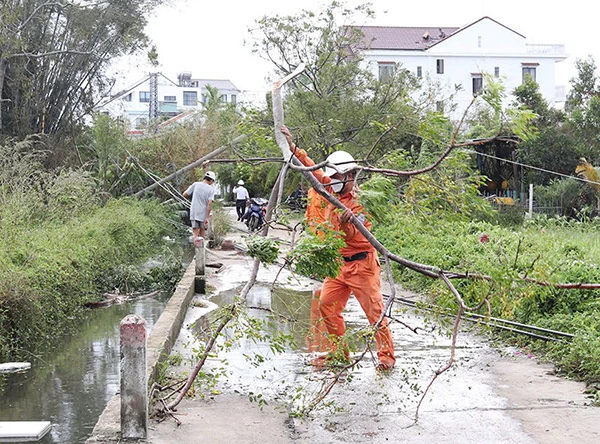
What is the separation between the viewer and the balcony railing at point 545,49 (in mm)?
55750

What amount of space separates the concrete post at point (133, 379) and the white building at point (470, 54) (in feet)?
161

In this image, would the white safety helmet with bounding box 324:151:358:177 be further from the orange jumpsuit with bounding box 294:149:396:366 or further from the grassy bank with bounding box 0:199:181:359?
the grassy bank with bounding box 0:199:181:359

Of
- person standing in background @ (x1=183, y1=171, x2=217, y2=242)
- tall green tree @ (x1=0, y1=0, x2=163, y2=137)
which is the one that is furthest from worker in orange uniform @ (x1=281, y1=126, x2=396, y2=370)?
tall green tree @ (x1=0, y1=0, x2=163, y2=137)

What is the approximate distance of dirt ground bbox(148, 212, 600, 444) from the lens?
6086 mm

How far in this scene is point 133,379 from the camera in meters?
5.70

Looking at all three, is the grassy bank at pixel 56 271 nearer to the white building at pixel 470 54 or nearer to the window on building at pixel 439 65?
the white building at pixel 470 54

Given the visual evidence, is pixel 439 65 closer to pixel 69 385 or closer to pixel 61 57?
pixel 61 57

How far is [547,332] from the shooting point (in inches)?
353

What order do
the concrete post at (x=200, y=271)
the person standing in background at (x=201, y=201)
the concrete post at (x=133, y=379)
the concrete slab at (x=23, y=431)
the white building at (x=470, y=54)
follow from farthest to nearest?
the white building at (x=470, y=54) → the person standing in background at (x=201, y=201) → the concrete post at (x=200, y=271) → the concrete slab at (x=23, y=431) → the concrete post at (x=133, y=379)

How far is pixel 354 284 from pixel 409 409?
4.46 feet

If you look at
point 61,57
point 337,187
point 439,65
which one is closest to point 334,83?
point 61,57

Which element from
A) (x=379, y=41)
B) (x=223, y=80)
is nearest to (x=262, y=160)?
(x=379, y=41)

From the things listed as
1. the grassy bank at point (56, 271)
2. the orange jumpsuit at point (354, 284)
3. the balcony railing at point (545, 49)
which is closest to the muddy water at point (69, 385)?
the grassy bank at point (56, 271)

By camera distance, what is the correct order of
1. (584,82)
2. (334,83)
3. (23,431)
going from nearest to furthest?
(23,431) → (334,83) → (584,82)
